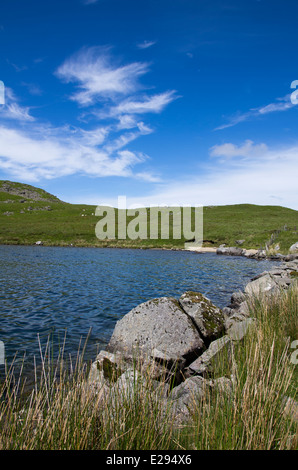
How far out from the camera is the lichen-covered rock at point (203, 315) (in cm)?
1034

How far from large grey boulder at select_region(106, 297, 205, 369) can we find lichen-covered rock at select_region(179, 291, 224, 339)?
591 mm

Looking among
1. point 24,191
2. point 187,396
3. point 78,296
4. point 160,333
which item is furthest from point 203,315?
point 24,191

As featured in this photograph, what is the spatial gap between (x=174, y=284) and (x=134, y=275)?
226 inches

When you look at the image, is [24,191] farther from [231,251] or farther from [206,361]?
[206,361]

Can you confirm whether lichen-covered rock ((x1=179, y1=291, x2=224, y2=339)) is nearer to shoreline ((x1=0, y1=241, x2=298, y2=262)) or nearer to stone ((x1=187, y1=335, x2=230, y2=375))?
stone ((x1=187, y1=335, x2=230, y2=375))

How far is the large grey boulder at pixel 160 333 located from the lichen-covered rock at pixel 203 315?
0.59 meters

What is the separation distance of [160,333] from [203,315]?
2.22 m

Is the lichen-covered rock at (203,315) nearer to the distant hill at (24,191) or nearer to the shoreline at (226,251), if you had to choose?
the shoreline at (226,251)

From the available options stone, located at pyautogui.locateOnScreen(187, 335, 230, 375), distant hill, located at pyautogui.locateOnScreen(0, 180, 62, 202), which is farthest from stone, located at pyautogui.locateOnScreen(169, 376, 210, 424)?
distant hill, located at pyautogui.locateOnScreen(0, 180, 62, 202)

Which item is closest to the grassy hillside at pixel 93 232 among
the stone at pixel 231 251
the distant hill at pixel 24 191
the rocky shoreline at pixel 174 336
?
the stone at pixel 231 251

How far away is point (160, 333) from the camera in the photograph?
9.27m

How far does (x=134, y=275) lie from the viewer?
93.4 feet

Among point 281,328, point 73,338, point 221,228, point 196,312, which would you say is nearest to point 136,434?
point 281,328
